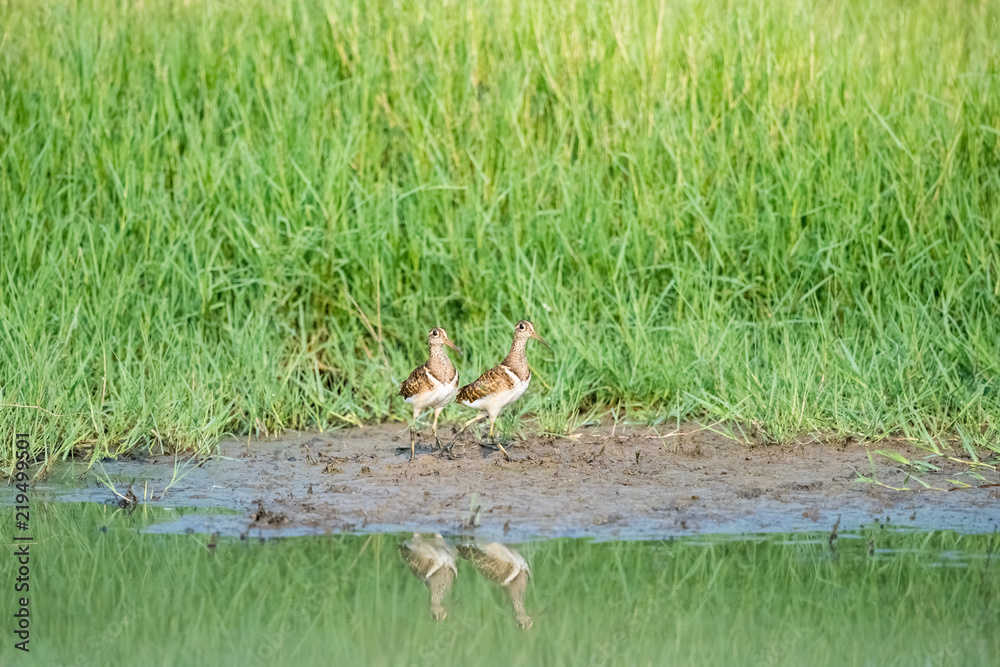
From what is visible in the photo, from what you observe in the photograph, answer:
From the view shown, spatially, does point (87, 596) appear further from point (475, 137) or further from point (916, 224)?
point (916, 224)

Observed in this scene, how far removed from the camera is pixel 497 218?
7.23m

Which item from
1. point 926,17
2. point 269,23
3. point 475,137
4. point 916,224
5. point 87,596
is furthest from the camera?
point 926,17

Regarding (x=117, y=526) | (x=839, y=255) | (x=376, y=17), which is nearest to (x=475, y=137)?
(x=376, y=17)

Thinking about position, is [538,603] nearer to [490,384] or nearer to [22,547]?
[490,384]

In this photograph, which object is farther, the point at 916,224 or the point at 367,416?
the point at 916,224

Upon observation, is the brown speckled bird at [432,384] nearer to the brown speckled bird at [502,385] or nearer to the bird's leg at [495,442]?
the brown speckled bird at [502,385]

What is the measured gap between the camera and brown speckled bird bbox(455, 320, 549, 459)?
571 centimetres

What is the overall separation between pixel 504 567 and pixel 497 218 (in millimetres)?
3210

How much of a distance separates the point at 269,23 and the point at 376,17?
73 centimetres

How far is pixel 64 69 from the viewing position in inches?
311

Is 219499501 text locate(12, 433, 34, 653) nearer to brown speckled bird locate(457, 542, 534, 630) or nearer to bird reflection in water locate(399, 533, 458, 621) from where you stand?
bird reflection in water locate(399, 533, 458, 621)

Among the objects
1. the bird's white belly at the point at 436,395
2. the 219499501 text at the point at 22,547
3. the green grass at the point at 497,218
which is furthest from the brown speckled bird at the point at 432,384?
the 219499501 text at the point at 22,547

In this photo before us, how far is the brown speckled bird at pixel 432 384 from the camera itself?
5766 mm

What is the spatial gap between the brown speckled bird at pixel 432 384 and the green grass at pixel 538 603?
1196 mm
